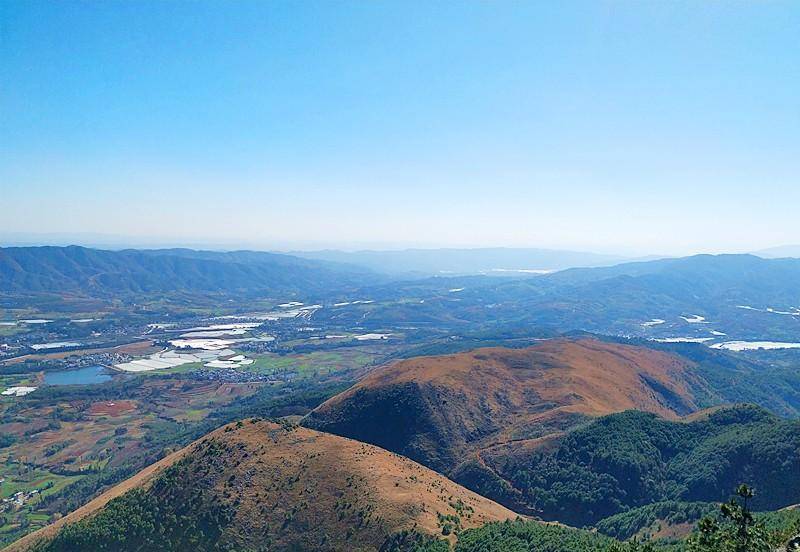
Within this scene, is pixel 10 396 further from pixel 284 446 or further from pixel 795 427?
pixel 795 427

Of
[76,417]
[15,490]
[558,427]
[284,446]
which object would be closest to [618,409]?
[558,427]

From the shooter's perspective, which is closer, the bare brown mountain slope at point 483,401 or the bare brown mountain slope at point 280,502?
the bare brown mountain slope at point 280,502

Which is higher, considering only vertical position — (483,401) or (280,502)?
(483,401)

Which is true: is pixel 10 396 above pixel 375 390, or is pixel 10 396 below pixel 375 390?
below

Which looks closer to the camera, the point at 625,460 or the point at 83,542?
the point at 83,542

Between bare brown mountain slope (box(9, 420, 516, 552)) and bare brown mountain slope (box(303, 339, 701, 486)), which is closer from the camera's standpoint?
bare brown mountain slope (box(9, 420, 516, 552))
